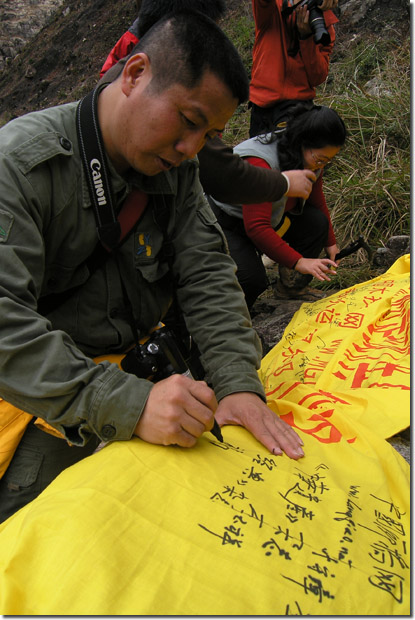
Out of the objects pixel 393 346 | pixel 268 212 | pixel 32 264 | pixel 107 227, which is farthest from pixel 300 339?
pixel 32 264

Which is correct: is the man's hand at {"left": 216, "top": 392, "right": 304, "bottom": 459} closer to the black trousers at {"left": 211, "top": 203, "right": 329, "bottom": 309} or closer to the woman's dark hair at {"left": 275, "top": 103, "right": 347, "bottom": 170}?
the black trousers at {"left": 211, "top": 203, "right": 329, "bottom": 309}

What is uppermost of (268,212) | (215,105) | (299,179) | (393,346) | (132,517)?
(215,105)

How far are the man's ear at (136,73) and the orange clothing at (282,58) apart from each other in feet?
7.77

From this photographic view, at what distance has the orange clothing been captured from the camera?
124 inches

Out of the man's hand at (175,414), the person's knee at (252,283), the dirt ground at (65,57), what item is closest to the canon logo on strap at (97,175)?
the man's hand at (175,414)

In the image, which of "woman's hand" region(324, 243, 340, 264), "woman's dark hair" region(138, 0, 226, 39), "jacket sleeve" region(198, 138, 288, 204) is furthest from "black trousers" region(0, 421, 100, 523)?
"woman's hand" region(324, 243, 340, 264)

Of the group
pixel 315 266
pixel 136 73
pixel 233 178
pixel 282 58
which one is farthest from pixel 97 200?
pixel 282 58

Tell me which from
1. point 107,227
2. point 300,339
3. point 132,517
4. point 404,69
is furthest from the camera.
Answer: point 404,69

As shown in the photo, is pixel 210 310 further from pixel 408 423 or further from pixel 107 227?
pixel 408 423

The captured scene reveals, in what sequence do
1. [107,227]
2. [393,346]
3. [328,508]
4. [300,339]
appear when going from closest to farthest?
1. [328,508]
2. [107,227]
3. [393,346]
4. [300,339]

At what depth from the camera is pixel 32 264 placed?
3.71 ft

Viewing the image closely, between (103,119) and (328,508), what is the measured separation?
1.23 meters

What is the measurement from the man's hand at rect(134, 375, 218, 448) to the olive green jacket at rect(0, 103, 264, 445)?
3 centimetres

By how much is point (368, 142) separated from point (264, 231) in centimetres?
270
